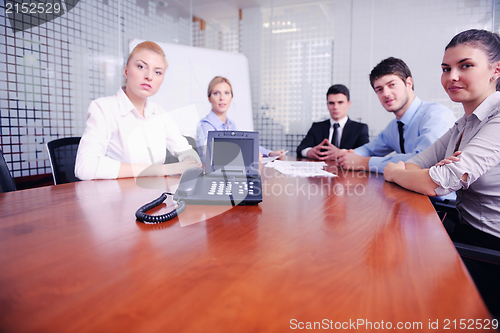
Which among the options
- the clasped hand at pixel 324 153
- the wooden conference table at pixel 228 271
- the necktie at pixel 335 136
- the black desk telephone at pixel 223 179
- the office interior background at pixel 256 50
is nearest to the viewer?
the wooden conference table at pixel 228 271

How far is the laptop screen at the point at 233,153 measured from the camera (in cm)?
95

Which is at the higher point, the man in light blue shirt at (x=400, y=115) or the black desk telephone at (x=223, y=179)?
the man in light blue shirt at (x=400, y=115)

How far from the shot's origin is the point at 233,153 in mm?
983

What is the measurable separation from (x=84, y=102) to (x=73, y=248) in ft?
9.82

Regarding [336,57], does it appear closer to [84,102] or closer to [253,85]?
[253,85]

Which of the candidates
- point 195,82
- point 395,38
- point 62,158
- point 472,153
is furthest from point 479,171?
point 395,38

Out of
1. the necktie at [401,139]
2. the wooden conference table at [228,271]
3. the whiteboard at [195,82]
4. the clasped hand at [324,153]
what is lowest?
the wooden conference table at [228,271]

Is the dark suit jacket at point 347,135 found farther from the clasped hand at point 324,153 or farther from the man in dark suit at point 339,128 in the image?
the clasped hand at point 324,153

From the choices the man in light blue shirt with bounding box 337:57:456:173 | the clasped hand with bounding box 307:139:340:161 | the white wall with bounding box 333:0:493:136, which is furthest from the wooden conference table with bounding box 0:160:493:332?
the white wall with bounding box 333:0:493:136

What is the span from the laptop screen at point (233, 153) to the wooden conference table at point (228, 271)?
8.2 inches

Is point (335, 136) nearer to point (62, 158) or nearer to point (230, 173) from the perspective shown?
point (230, 173)

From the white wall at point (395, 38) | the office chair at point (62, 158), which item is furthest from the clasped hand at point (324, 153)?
the white wall at point (395, 38)

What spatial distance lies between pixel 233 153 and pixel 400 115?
5.72 ft

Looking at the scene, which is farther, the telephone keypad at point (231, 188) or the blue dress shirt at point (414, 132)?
the blue dress shirt at point (414, 132)
